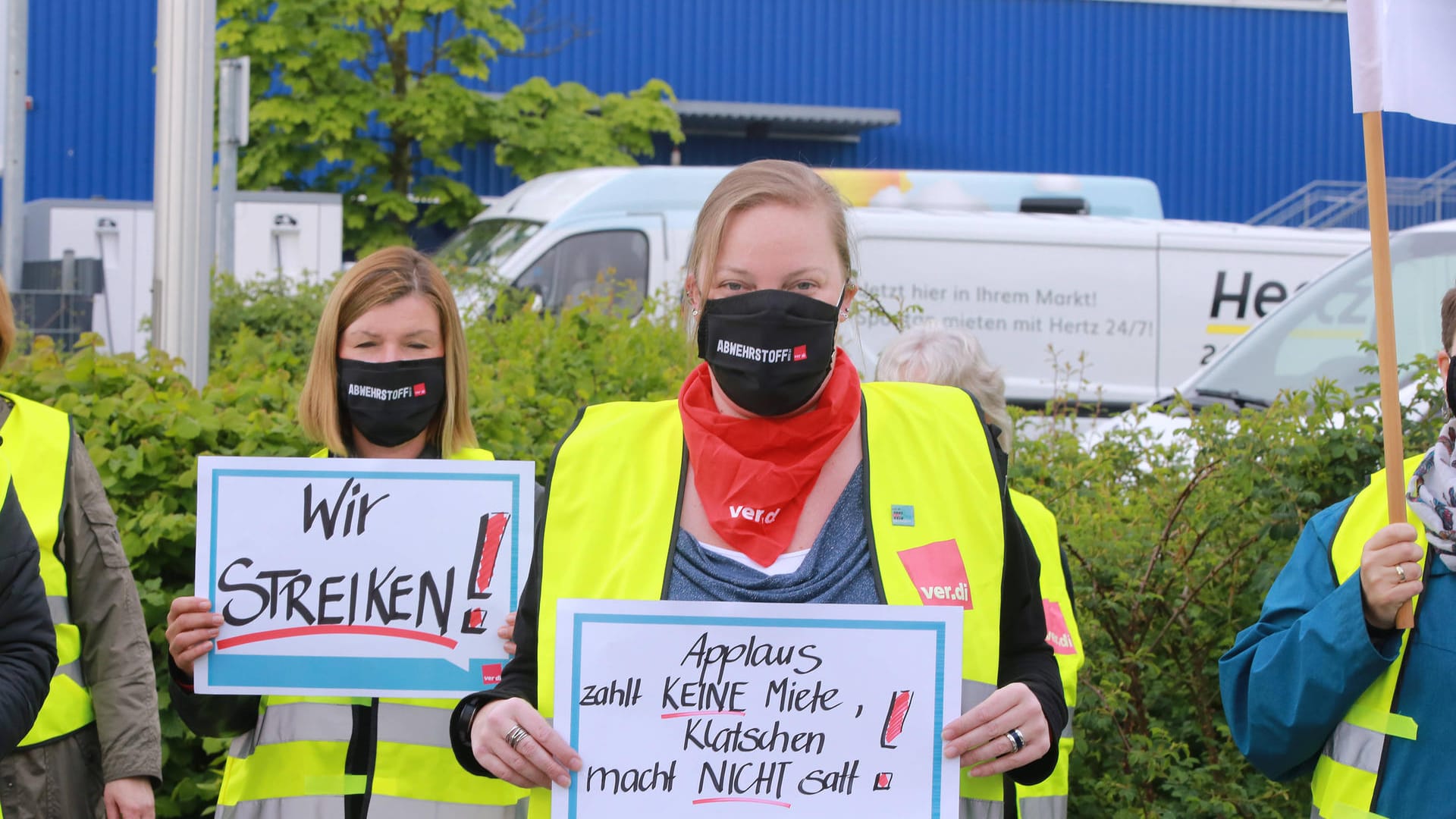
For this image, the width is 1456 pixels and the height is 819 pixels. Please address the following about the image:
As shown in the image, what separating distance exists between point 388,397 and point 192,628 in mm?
700

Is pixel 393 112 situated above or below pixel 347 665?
above

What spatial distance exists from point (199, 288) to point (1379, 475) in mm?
4918

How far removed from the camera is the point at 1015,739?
2240 millimetres

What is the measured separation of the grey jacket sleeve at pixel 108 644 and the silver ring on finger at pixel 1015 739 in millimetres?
2032

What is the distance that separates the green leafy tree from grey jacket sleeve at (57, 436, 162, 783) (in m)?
16.8

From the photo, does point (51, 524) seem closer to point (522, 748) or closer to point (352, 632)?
point (352, 632)

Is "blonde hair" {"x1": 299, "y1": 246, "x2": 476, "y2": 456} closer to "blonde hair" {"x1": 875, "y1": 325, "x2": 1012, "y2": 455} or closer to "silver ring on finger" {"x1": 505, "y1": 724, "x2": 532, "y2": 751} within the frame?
"blonde hair" {"x1": 875, "y1": 325, "x2": 1012, "y2": 455}

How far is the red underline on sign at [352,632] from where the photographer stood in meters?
3.11

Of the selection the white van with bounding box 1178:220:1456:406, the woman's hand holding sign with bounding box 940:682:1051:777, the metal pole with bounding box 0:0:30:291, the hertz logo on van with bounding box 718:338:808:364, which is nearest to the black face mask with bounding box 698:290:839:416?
the hertz logo on van with bounding box 718:338:808:364

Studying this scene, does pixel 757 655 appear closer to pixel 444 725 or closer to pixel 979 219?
pixel 444 725

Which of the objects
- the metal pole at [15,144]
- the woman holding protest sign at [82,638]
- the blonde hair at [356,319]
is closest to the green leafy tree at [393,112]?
the metal pole at [15,144]

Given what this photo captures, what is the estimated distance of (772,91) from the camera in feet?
89.6

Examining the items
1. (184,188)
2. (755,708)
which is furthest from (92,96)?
Answer: (755,708)

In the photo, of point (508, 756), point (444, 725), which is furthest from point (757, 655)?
point (444, 725)
